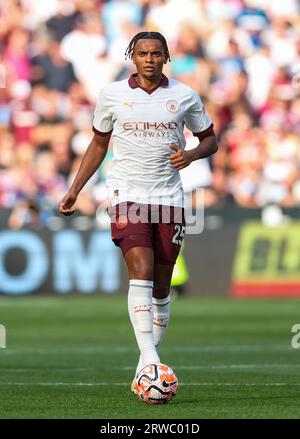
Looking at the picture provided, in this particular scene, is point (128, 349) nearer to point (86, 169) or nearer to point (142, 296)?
point (86, 169)

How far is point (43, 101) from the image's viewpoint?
23234mm

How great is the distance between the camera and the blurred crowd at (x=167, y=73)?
73.4 ft

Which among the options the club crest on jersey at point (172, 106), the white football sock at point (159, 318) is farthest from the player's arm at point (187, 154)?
the white football sock at point (159, 318)

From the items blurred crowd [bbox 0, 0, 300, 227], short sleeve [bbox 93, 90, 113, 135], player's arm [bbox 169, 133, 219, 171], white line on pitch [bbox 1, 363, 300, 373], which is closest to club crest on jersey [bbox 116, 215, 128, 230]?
player's arm [bbox 169, 133, 219, 171]

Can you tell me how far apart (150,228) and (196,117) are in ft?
2.92

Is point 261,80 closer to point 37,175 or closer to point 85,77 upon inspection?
point 85,77

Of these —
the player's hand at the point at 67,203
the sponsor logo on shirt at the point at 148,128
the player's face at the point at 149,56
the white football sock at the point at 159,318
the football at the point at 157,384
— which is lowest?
the football at the point at 157,384

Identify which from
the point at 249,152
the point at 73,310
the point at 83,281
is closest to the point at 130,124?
the point at 73,310

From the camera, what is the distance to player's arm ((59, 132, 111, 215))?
28.5 ft

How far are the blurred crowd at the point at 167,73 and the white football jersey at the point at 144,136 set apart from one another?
1304 centimetres

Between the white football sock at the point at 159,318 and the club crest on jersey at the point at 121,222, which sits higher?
the club crest on jersey at the point at 121,222

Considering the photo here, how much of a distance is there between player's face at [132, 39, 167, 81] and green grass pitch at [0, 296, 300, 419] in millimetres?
2158

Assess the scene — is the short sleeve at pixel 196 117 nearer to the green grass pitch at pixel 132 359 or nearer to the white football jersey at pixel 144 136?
the white football jersey at pixel 144 136

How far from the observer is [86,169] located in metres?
8.73
